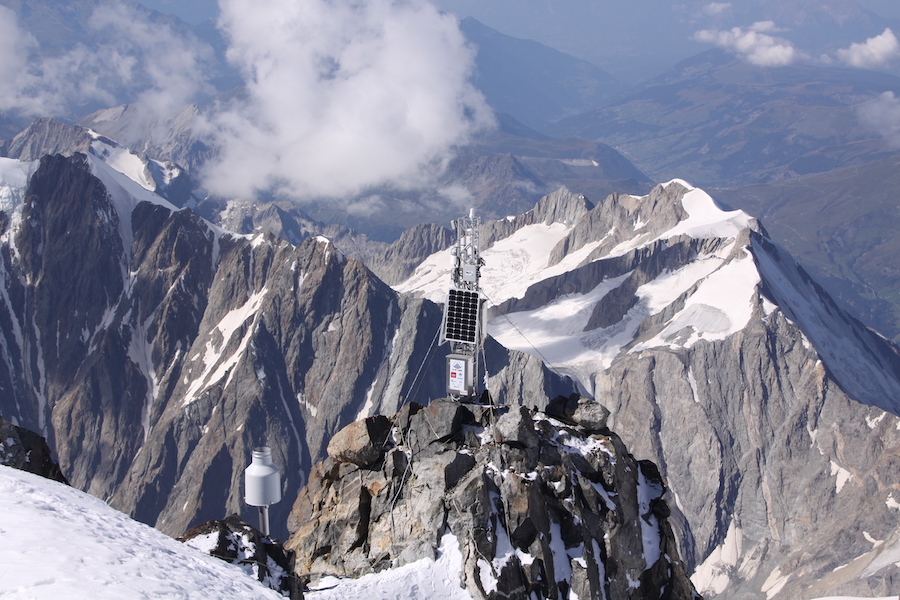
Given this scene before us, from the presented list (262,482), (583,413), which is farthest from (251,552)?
(583,413)

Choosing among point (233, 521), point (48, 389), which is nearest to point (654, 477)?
point (233, 521)

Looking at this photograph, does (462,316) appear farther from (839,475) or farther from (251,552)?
(839,475)

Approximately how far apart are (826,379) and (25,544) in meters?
208

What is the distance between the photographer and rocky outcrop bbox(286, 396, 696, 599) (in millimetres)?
31703

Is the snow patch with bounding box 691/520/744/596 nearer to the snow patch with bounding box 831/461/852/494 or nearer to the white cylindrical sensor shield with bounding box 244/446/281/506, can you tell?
the snow patch with bounding box 831/461/852/494

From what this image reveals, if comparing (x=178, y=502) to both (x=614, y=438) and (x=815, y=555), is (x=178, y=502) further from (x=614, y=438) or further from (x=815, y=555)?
(x=614, y=438)

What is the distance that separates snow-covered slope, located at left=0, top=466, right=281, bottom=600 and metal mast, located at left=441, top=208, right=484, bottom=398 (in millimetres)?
18468

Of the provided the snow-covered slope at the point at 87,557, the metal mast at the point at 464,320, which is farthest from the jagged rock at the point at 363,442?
the snow-covered slope at the point at 87,557

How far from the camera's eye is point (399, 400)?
188 m

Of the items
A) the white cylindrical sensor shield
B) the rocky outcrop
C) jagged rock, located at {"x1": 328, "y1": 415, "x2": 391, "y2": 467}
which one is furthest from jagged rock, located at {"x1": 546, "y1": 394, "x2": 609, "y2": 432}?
the white cylindrical sensor shield

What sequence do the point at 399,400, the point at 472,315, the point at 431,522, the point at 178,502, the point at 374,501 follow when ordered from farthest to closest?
the point at 399,400 → the point at 178,502 → the point at 472,315 → the point at 374,501 → the point at 431,522

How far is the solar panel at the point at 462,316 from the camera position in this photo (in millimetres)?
40750

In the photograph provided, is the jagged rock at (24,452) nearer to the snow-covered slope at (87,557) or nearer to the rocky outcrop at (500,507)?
the snow-covered slope at (87,557)

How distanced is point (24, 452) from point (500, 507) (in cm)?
1941
